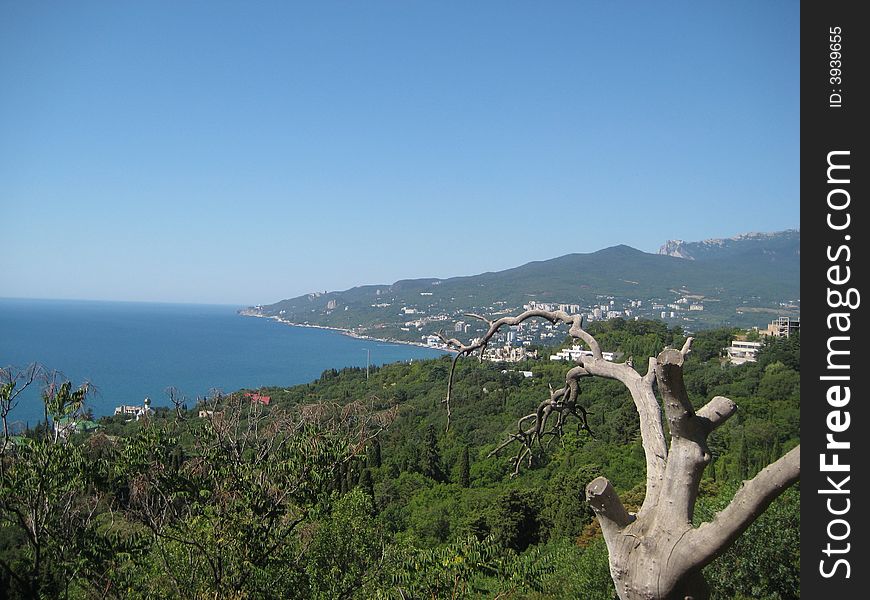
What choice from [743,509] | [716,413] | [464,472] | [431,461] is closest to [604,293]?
[431,461]

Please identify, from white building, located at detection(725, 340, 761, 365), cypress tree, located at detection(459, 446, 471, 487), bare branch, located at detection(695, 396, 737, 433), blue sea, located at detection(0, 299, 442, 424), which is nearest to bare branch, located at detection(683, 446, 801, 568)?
bare branch, located at detection(695, 396, 737, 433)

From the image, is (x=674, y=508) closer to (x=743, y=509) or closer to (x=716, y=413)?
(x=743, y=509)

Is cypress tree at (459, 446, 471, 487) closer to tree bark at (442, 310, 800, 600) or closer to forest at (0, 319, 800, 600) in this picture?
forest at (0, 319, 800, 600)

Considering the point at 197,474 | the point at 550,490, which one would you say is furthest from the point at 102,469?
the point at 550,490

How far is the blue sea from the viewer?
4794cm

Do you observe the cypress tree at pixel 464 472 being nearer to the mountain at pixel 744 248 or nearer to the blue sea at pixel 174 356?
the blue sea at pixel 174 356

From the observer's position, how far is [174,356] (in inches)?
2953

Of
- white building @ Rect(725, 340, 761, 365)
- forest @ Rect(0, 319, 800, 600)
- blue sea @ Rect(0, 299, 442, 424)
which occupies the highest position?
forest @ Rect(0, 319, 800, 600)

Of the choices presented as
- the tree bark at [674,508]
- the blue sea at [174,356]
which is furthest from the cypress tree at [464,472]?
the tree bark at [674,508]

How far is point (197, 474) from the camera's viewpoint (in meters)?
5.79
